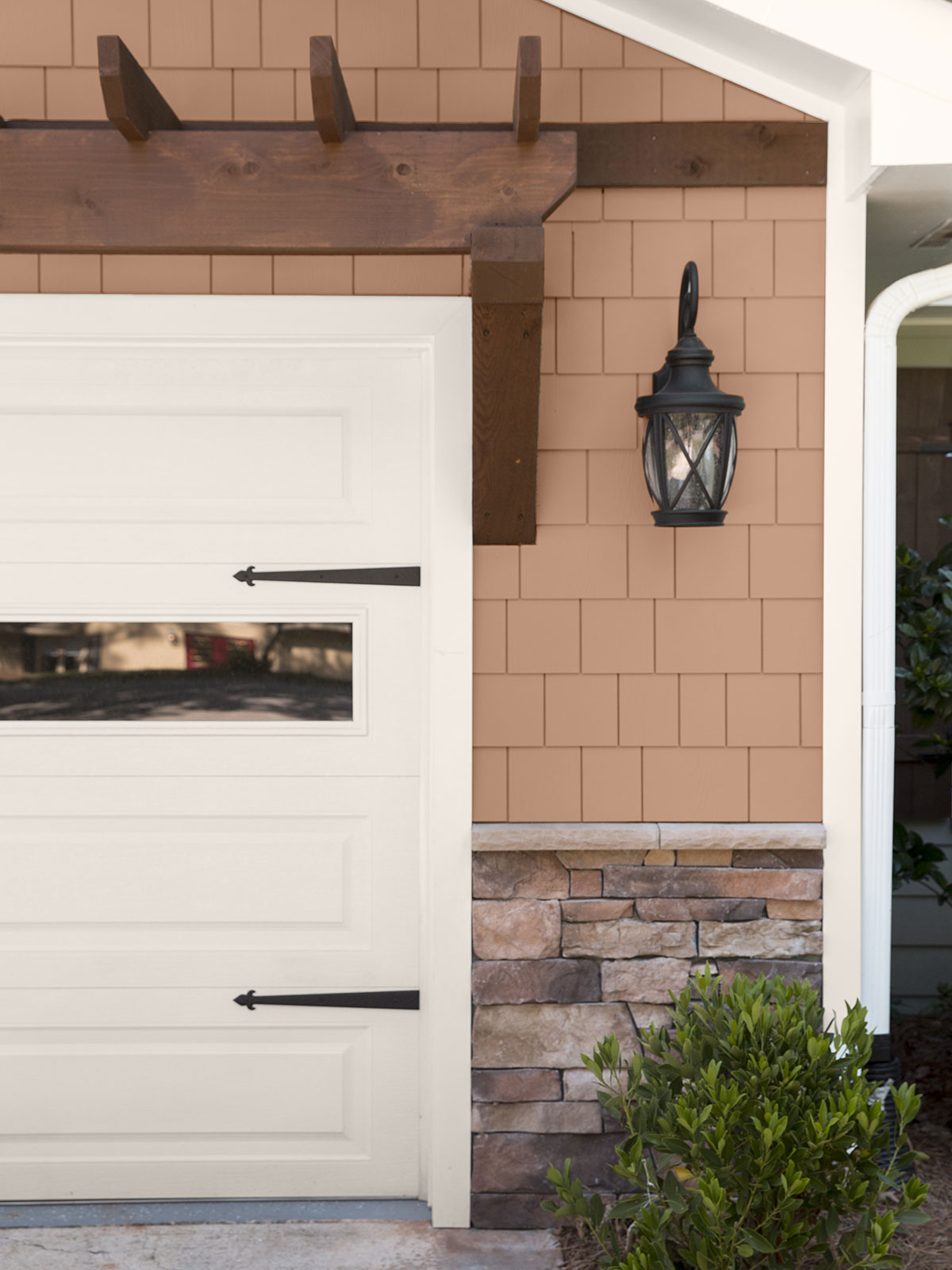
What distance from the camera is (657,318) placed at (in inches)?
94.7

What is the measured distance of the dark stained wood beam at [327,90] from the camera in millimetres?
1766

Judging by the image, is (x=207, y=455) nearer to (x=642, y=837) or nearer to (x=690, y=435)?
(x=690, y=435)

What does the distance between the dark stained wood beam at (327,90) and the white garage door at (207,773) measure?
635mm

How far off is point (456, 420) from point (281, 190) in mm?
660

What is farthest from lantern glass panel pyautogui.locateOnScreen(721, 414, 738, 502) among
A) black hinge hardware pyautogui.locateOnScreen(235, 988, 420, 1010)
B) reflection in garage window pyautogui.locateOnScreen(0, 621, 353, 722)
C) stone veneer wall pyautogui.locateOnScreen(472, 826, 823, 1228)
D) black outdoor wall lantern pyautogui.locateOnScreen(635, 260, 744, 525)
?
black hinge hardware pyautogui.locateOnScreen(235, 988, 420, 1010)

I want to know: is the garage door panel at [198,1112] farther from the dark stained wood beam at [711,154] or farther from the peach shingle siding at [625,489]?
the dark stained wood beam at [711,154]

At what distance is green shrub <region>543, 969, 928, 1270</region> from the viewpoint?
6.23 feet

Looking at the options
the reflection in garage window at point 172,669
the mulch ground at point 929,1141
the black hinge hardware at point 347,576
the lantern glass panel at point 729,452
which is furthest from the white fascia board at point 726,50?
the mulch ground at point 929,1141

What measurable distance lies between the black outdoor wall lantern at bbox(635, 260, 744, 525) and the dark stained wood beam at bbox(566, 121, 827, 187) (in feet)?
0.86

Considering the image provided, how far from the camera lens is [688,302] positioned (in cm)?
230

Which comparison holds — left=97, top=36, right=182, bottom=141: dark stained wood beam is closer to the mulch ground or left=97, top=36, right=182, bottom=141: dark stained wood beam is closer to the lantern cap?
the lantern cap

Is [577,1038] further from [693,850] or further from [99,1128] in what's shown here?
[99,1128]

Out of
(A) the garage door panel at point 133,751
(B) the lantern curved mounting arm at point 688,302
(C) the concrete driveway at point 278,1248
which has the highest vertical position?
(B) the lantern curved mounting arm at point 688,302

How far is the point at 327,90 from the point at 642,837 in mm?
1654
